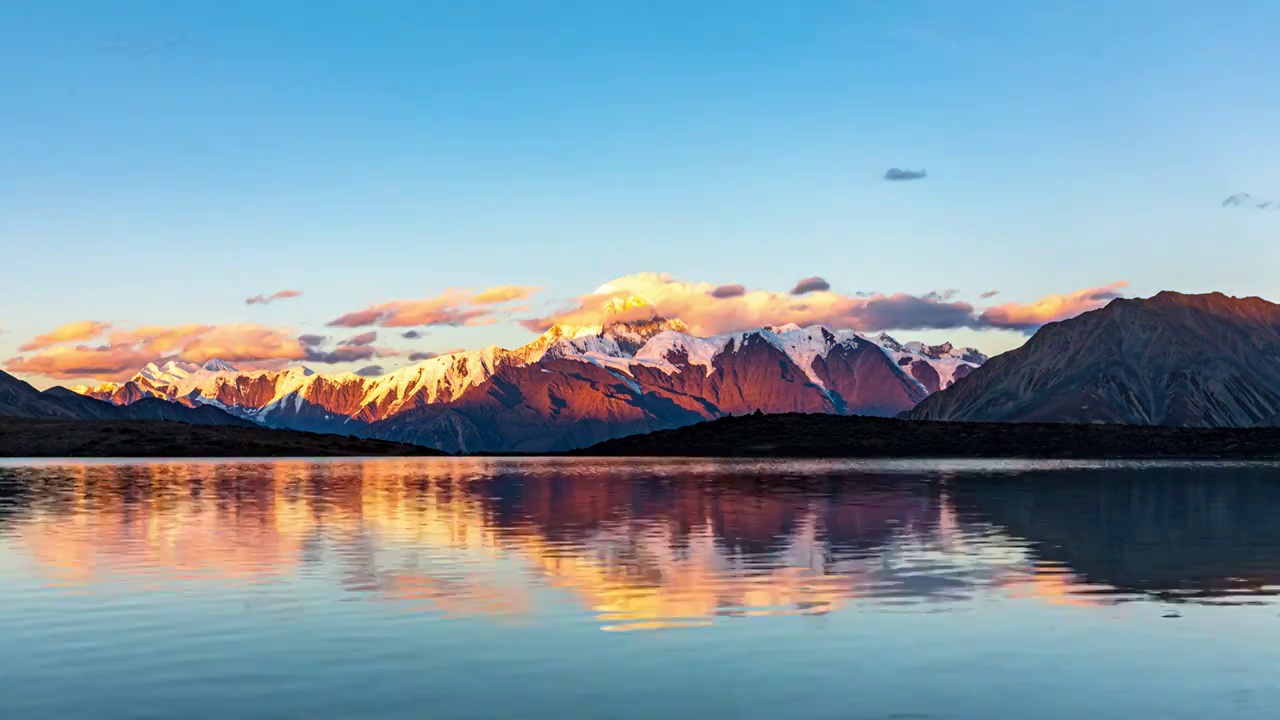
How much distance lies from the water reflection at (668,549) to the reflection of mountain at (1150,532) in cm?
19

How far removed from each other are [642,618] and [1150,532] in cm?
4204

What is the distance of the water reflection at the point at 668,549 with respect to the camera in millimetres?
42219

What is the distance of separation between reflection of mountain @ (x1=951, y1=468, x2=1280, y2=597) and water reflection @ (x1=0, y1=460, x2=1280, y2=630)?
7.4 inches

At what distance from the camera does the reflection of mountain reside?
46.9 metres

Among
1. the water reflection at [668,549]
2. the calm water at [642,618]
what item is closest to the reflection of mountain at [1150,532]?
the water reflection at [668,549]

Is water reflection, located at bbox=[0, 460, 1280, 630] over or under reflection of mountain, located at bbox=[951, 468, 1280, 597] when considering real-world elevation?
over

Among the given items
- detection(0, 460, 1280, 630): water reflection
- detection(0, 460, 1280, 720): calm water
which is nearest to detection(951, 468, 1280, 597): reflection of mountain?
detection(0, 460, 1280, 630): water reflection

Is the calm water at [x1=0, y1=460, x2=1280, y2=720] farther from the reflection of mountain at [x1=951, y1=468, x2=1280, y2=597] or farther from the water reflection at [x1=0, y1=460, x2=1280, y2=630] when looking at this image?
the reflection of mountain at [x1=951, y1=468, x2=1280, y2=597]

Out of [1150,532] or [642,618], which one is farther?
[1150,532]

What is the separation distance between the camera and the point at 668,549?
Result: 58250mm

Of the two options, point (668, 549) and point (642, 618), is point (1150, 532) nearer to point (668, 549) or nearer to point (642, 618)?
point (668, 549)

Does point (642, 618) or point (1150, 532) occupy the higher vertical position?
point (642, 618)

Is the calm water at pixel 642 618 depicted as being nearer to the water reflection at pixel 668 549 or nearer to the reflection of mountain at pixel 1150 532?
the water reflection at pixel 668 549

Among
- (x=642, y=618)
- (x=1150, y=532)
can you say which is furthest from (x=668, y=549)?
(x=1150, y=532)
